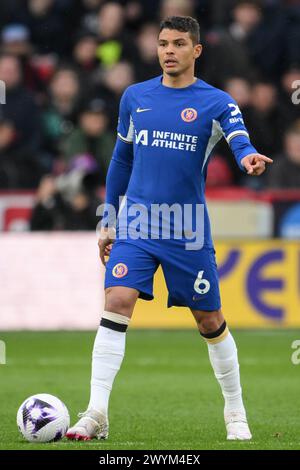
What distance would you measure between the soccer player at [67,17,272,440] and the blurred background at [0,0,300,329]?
703 centimetres

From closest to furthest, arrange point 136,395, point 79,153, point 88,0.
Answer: point 136,395 → point 79,153 → point 88,0

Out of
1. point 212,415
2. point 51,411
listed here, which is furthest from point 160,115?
point 212,415

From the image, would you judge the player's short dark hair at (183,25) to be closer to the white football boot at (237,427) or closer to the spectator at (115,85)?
the white football boot at (237,427)

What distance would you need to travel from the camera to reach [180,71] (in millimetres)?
7574

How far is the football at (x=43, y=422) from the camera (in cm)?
732

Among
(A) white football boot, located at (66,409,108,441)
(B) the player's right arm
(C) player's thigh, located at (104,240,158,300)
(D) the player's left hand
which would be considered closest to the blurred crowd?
(B) the player's right arm

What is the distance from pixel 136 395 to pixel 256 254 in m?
4.92

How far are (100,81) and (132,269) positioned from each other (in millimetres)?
10291

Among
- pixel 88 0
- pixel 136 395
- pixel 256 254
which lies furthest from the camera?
pixel 88 0

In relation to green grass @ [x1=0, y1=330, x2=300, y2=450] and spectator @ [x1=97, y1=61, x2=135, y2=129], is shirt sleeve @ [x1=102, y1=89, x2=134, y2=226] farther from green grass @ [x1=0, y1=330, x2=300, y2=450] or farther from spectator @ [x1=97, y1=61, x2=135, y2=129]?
spectator @ [x1=97, y1=61, x2=135, y2=129]

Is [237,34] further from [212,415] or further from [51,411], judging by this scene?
[51,411]

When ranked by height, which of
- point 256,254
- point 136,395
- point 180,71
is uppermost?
point 180,71

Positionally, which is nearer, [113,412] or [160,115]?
[160,115]

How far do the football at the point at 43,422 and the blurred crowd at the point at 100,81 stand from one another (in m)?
8.03
